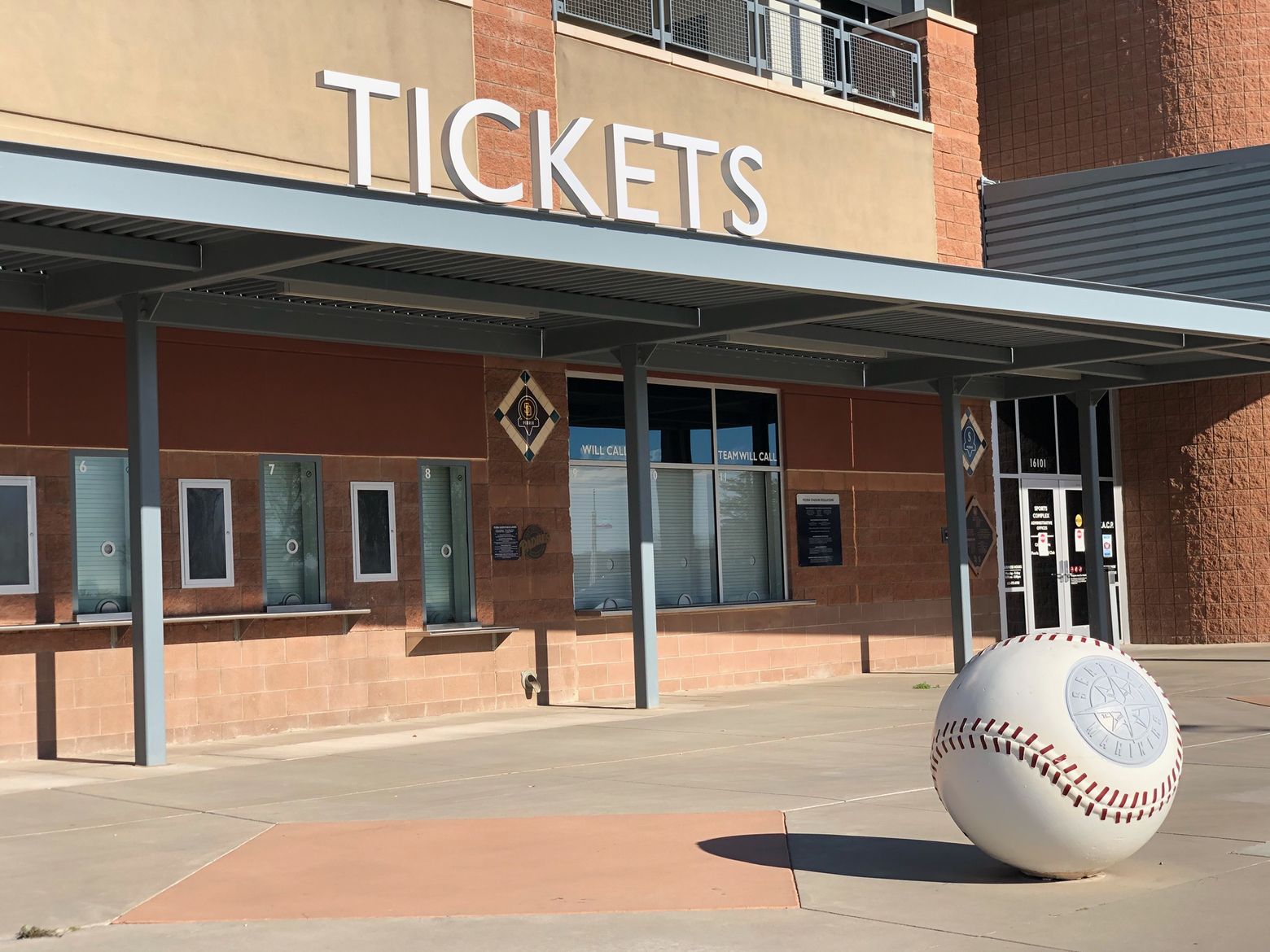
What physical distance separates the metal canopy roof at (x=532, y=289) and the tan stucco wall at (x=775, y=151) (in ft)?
6.22

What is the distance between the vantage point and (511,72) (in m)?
17.0

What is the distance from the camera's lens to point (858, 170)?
69.9 ft

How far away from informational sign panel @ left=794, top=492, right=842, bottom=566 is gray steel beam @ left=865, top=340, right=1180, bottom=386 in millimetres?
1763

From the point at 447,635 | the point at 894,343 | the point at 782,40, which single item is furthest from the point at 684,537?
the point at 782,40

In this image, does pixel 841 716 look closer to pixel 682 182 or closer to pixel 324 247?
pixel 682 182

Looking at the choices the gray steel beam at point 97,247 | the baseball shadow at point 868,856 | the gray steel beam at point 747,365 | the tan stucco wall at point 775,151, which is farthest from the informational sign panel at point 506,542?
the baseball shadow at point 868,856

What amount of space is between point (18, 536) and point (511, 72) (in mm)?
7281

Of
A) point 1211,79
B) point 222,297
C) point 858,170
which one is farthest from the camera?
point 1211,79

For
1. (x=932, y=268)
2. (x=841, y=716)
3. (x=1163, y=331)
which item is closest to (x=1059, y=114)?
(x=1163, y=331)

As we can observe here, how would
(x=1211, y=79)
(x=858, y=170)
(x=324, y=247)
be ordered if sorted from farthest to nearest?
(x=1211, y=79), (x=858, y=170), (x=324, y=247)

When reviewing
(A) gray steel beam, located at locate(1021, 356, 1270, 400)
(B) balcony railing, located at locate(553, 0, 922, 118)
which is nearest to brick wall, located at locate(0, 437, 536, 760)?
(B) balcony railing, located at locate(553, 0, 922, 118)

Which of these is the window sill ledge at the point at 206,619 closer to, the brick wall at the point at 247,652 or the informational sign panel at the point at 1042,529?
the brick wall at the point at 247,652

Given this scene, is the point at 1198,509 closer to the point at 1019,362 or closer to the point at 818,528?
the point at 1019,362

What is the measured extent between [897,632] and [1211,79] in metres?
10.5
